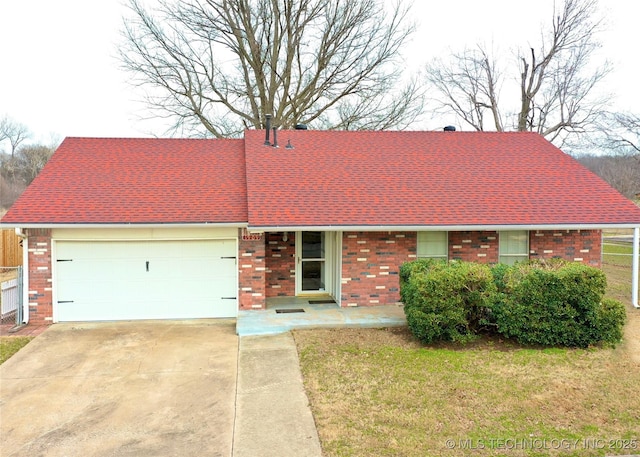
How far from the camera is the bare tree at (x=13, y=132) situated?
46719 millimetres

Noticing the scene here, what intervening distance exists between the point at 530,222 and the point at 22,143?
5424 cm

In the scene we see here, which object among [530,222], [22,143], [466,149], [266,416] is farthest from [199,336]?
[22,143]

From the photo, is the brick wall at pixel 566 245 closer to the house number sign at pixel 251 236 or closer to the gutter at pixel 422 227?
the gutter at pixel 422 227

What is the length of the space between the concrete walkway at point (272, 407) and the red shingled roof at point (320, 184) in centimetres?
301

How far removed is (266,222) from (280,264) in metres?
2.14

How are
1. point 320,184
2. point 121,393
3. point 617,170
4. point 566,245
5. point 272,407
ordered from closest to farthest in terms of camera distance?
point 272,407 < point 121,393 < point 566,245 < point 320,184 < point 617,170

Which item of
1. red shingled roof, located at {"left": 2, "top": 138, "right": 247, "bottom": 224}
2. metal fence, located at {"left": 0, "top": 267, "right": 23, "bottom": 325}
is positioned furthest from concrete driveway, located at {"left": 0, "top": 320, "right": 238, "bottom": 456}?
red shingled roof, located at {"left": 2, "top": 138, "right": 247, "bottom": 224}

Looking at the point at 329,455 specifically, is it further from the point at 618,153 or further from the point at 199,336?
the point at 618,153

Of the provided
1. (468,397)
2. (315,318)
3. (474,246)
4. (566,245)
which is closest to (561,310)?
(468,397)

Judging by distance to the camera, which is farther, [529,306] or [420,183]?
[420,183]

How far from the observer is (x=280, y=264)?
11.0m

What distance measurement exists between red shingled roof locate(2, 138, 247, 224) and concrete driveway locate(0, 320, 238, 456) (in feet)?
7.87

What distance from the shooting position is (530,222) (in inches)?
386

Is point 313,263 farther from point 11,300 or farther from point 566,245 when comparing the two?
point 11,300
